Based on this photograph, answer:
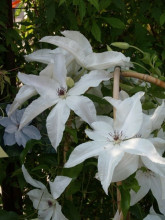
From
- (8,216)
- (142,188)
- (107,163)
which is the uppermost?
(107,163)

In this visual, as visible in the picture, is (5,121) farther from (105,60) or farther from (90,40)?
(90,40)

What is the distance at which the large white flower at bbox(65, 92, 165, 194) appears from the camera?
0.54m

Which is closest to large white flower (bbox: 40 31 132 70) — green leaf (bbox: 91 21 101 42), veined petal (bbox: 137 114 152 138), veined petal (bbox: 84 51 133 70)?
veined petal (bbox: 84 51 133 70)

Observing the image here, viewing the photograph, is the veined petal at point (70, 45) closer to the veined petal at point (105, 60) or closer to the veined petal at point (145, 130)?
the veined petal at point (105, 60)

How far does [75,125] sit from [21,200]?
75 centimetres

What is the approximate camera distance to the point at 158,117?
2.11 ft

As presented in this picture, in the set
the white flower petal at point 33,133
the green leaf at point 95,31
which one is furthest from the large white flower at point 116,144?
the green leaf at point 95,31

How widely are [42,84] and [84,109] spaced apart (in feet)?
0.30

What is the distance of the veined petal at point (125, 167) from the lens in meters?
0.56

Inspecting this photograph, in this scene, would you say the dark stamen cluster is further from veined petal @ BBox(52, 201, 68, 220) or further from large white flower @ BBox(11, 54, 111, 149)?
veined petal @ BBox(52, 201, 68, 220)

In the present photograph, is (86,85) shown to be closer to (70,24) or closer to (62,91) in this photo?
(62,91)

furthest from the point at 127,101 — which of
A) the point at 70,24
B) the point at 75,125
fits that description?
the point at 70,24

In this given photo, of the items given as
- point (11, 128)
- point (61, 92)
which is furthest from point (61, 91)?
point (11, 128)

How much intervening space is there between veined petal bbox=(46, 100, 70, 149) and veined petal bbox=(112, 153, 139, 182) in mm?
107
